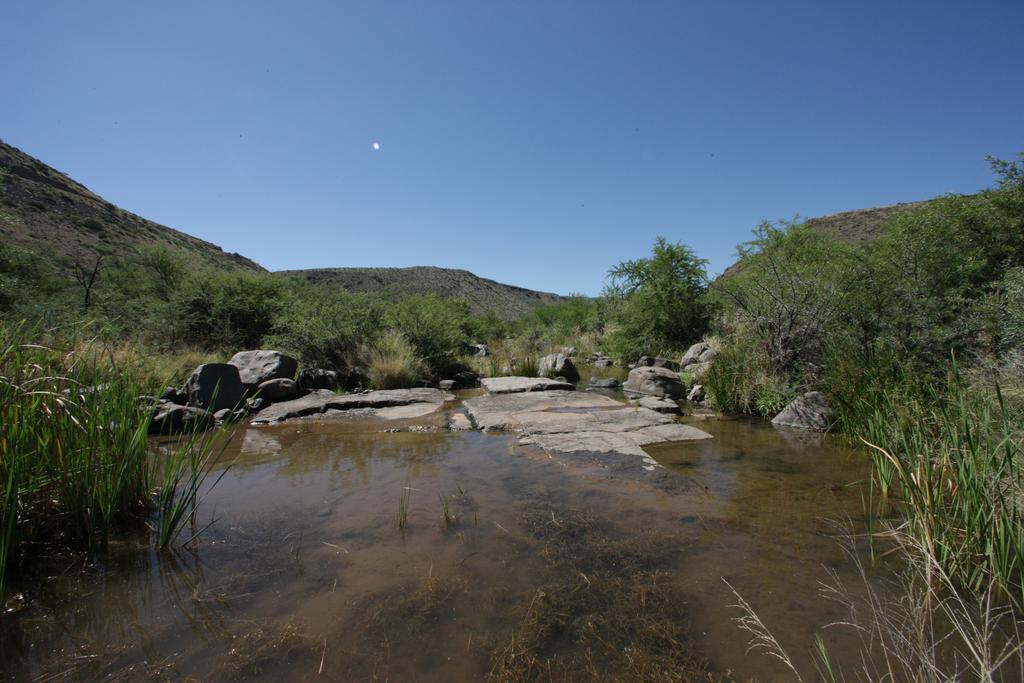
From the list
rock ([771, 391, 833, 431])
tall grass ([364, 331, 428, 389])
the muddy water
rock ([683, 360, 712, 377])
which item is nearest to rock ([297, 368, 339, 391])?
tall grass ([364, 331, 428, 389])

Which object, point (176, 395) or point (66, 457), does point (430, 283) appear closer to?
point (176, 395)

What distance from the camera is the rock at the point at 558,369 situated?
35.9ft

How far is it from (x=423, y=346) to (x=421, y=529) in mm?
8660

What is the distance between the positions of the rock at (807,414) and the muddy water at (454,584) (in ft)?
6.90

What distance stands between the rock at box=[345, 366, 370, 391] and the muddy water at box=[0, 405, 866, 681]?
5719 millimetres

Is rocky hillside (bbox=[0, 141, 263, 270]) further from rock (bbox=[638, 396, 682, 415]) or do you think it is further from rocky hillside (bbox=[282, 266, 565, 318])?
rock (bbox=[638, 396, 682, 415])

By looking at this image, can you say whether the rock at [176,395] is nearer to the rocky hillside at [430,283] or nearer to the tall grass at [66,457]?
the tall grass at [66,457]

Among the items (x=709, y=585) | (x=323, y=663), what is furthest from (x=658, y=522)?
(x=323, y=663)

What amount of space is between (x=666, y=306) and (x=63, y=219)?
109 feet

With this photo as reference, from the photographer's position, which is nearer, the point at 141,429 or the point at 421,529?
the point at 141,429

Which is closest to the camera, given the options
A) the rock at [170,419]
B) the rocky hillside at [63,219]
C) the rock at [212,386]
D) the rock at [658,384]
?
the rock at [170,419]

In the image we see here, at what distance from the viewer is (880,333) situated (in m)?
5.46

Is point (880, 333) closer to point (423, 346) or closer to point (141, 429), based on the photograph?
point (141, 429)

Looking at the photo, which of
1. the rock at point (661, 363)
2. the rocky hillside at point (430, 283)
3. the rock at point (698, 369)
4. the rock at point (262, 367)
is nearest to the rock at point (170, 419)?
the rock at point (262, 367)
